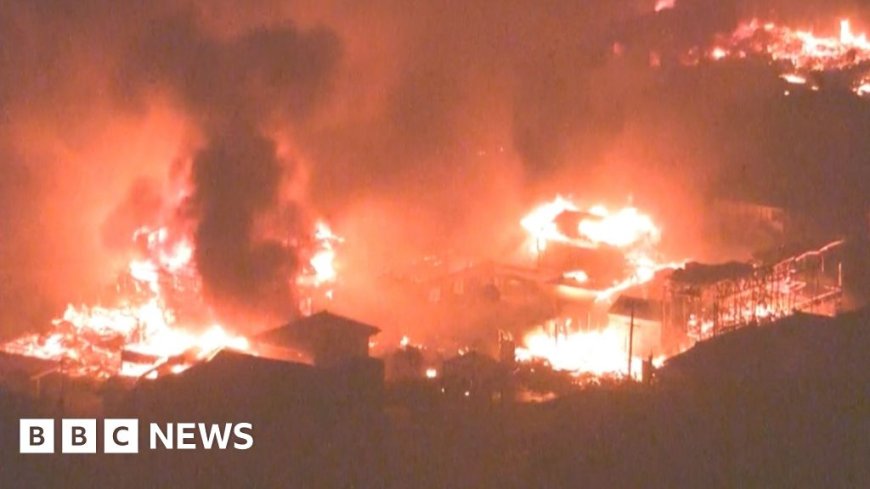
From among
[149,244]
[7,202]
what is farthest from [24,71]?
[149,244]

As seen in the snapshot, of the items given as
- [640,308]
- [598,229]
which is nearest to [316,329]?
[640,308]

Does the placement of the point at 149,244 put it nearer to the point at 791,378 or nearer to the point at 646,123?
the point at 791,378

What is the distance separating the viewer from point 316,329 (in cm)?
2225

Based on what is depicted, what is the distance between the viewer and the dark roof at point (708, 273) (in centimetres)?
2614

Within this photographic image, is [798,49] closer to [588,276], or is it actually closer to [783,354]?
[588,276]

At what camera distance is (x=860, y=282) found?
29.1 metres

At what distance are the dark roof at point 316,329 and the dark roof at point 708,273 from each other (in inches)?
307

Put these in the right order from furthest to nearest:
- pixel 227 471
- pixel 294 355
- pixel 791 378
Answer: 1. pixel 294 355
2. pixel 791 378
3. pixel 227 471

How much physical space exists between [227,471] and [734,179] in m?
26.6

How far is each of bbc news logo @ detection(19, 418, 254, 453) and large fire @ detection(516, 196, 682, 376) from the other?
8.22 m

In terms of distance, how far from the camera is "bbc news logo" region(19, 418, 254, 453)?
664 inches

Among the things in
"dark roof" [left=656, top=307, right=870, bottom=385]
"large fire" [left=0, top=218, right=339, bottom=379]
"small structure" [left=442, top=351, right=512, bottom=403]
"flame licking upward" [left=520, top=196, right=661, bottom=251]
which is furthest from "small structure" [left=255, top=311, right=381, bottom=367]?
"flame licking upward" [left=520, top=196, right=661, bottom=251]

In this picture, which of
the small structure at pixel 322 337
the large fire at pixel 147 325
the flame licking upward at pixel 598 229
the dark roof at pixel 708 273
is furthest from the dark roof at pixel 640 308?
the large fire at pixel 147 325

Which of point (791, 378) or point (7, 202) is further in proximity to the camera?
point (7, 202)
